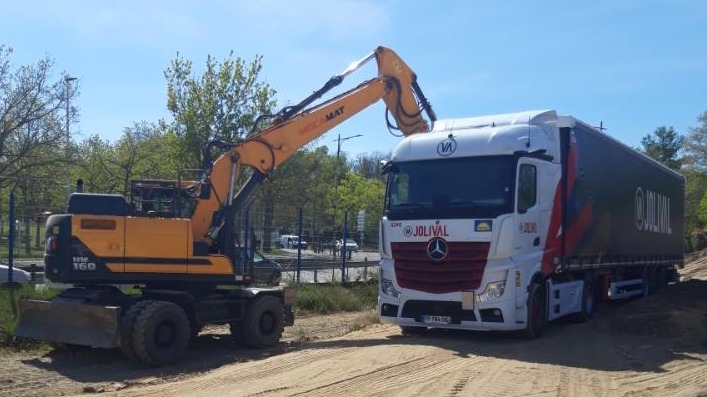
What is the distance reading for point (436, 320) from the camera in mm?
13242

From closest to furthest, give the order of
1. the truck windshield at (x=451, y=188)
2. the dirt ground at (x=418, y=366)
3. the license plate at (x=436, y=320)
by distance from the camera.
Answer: the dirt ground at (x=418, y=366), the truck windshield at (x=451, y=188), the license plate at (x=436, y=320)

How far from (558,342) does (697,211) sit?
1993 inches

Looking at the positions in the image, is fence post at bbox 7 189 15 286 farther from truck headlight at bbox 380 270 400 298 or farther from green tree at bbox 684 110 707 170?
green tree at bbox 684 110 707 170

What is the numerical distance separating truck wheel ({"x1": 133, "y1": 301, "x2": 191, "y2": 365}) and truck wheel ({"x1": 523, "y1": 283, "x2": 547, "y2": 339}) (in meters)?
5.60

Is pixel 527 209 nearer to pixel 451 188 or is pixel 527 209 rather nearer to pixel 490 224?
pixel 490 224

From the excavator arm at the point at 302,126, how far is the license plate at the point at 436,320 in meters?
3.91

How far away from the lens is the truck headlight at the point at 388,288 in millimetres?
13796

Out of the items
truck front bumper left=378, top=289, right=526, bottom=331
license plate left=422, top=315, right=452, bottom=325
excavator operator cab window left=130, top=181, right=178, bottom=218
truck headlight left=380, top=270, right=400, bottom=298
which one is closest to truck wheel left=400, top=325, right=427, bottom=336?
truck front bumper left=378, top=289, right=526, bottom=331

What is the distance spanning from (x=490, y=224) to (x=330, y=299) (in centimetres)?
832

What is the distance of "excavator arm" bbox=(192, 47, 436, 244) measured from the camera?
45.8ft

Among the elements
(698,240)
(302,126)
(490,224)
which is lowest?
(698,240)

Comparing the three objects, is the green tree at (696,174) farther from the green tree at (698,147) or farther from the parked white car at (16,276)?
the parked white car at (16,276)

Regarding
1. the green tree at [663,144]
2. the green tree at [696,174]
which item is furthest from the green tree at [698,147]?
the green tree at [663,144]

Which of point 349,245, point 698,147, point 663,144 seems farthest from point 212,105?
point 663,144
